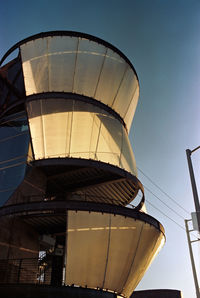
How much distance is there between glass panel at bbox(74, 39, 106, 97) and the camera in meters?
22.9

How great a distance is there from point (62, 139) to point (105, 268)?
894 cm

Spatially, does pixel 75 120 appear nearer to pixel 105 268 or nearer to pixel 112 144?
pixel 112 144

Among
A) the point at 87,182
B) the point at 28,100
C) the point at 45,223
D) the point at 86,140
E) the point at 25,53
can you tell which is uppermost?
the point at 25,53

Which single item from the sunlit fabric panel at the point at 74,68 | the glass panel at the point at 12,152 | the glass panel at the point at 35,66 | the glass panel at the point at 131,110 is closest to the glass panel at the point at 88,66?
the sunlit fabric panel at the point at 74,68

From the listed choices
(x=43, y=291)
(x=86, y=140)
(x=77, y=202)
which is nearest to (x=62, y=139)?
(x=86, y=140)

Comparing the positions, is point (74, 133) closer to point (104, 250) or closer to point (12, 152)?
point (12, 152)

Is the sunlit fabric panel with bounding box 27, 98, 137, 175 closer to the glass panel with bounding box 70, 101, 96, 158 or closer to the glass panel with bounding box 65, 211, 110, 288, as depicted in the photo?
the glass panel with bounding box 70, 101, 96, 158

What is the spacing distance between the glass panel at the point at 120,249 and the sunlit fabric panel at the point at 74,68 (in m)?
10.4

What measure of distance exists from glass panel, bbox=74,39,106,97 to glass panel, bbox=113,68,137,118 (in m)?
2.45

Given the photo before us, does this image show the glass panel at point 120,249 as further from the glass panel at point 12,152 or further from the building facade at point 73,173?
the glass panel at point 12,152

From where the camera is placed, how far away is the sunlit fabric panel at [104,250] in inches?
614

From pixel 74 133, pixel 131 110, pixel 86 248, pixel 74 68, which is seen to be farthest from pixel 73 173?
pixel 131 110

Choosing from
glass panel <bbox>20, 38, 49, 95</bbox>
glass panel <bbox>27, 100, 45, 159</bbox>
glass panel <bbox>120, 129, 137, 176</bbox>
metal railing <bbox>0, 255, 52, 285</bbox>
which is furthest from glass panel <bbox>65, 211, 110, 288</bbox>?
glass panel <bbox>20, 38, 49, 95</bbox>

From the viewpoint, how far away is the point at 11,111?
23.9 meters
